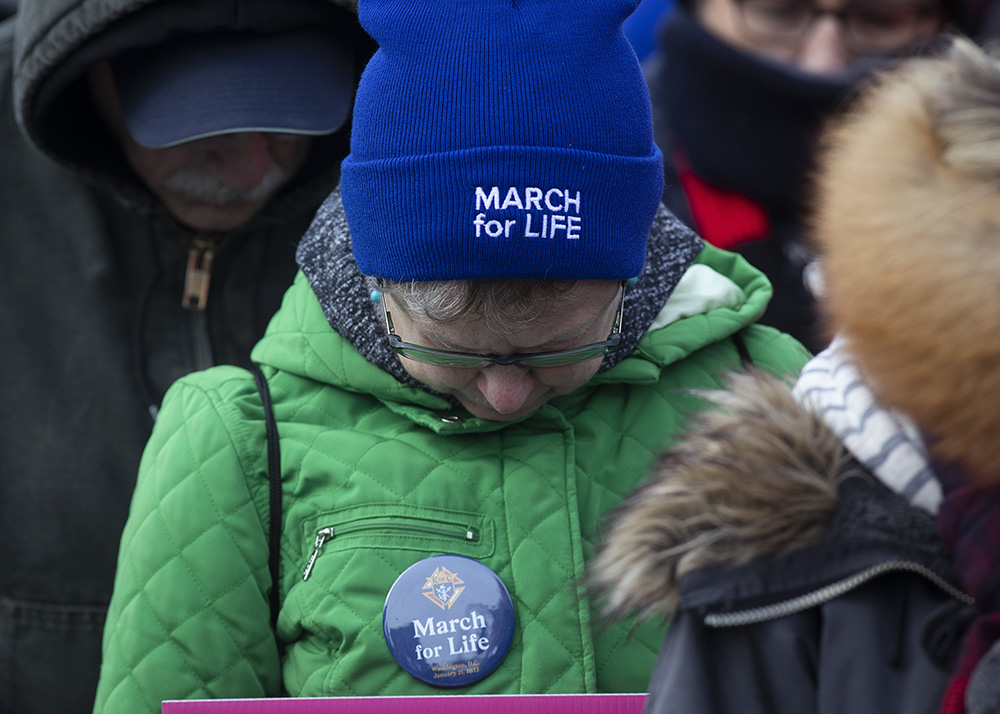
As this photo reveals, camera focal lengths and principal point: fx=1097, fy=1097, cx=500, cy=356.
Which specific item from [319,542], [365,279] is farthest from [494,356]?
[319,542]

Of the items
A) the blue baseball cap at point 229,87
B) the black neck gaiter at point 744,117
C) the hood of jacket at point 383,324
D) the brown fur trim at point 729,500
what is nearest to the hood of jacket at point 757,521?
the brown fur trim at point 729,500

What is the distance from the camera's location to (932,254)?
977mm

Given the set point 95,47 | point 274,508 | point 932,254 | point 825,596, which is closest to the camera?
point 932,254

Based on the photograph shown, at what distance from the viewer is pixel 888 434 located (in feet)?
3.82

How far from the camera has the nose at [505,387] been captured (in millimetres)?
1688

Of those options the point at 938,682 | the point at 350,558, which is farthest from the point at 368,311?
the point at 938,682

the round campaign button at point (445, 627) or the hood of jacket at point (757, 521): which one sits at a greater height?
the hood of jacket at point (757, 521)

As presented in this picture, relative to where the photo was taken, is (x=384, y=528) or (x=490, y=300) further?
(x=384, y=528)

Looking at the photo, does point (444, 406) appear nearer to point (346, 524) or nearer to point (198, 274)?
point (346, 524)

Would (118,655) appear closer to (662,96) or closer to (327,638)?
(327,638)

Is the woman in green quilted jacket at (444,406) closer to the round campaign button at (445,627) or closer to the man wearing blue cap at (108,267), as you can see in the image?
the round campaign button at (445,627)

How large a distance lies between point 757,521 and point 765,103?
1.81m

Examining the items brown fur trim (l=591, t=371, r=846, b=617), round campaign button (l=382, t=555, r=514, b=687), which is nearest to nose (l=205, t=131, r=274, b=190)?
round campaign button (l=382, t=555, r=514, b=687)

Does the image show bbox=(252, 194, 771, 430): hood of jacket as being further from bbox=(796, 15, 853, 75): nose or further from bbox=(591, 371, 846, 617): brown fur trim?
bbox=(796, 15, 853, 75): nose
